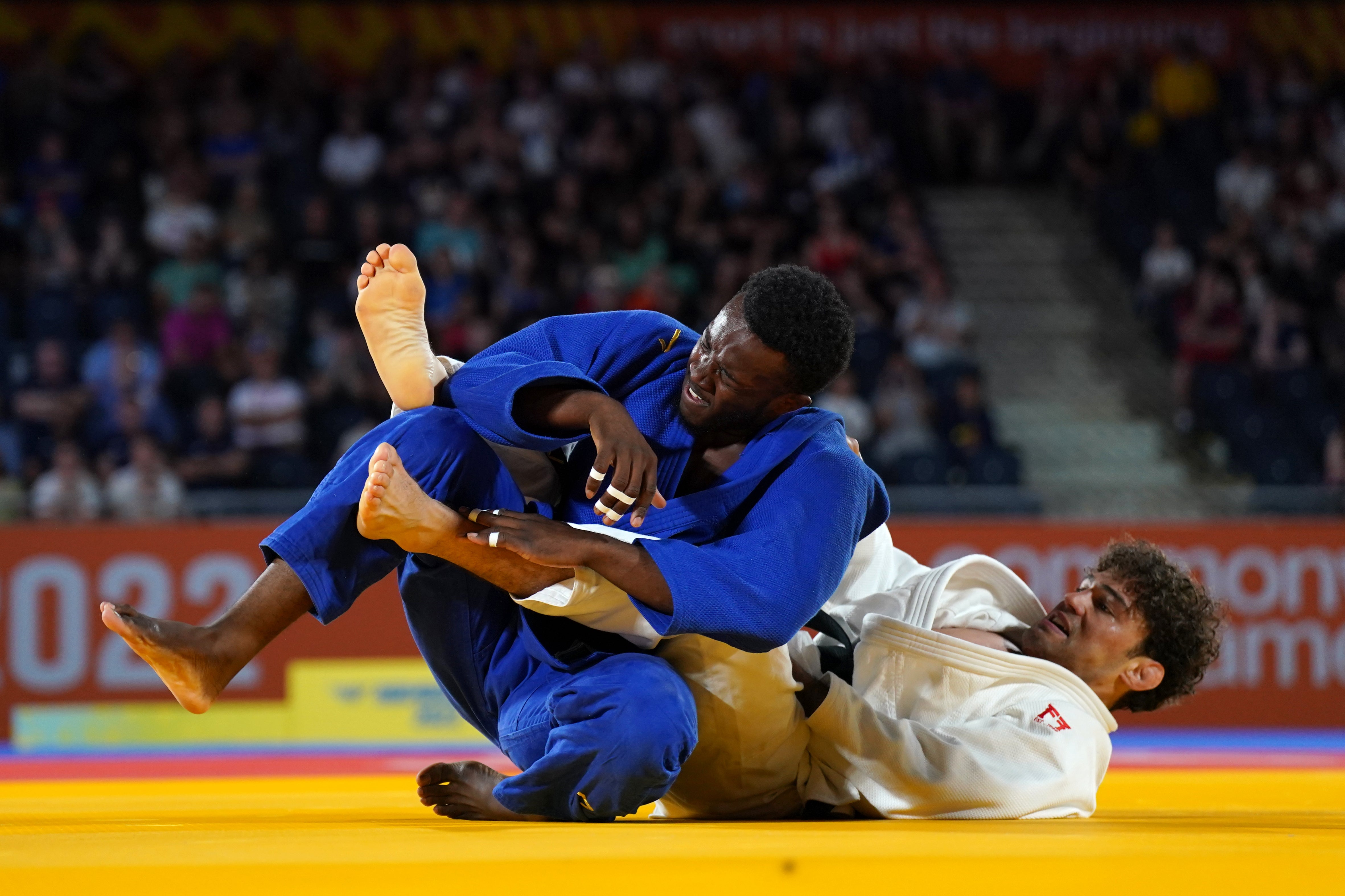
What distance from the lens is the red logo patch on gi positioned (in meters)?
2.52

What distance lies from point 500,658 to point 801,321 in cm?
82

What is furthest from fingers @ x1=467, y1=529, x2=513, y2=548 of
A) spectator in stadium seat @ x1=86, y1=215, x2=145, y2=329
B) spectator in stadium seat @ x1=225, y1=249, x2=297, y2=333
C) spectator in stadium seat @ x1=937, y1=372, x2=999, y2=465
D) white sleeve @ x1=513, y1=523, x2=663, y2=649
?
spectator in stadium seat @ x1=86, y1=215, x2=145, y2=329

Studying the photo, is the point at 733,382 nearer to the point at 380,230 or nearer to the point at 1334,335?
the point at 380,230

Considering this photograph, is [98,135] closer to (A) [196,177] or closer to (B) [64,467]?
(A) [196,177]

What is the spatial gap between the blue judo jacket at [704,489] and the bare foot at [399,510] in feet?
0.70

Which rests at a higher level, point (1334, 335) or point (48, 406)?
point (1334, 335)

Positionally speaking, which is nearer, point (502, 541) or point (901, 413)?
point (502, 541)

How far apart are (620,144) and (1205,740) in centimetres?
547

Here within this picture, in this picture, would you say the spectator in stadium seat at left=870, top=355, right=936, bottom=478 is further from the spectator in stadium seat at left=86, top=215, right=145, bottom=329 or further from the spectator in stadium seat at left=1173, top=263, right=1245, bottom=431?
the spectator in stadium seat at left=86, top=215, right=145, bottom=329

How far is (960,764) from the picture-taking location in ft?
8.01

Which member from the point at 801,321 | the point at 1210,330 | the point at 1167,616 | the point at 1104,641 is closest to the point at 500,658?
the point at 801,321

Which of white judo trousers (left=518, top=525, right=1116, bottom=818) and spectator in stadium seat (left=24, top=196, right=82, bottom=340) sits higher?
spectator in stadium seat (left=24, top=196, right=82, bottom=340)

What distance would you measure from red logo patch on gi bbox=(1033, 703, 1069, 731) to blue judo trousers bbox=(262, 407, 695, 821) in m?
0.68

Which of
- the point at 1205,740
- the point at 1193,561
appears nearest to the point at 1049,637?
the point at 1205,740
